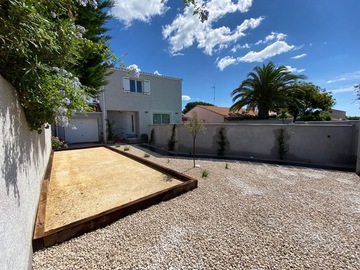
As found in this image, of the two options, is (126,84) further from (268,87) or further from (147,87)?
(268,87)

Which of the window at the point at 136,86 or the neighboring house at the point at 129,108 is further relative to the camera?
the window at the point at 136,86

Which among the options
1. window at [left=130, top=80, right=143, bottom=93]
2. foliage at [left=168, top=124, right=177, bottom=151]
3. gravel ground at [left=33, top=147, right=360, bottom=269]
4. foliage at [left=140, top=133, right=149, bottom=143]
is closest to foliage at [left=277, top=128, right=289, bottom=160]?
gravel ground at [left=33, top=147, right=360, bottom=269]

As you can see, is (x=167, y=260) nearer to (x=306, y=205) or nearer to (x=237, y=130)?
(x=306, y=205)

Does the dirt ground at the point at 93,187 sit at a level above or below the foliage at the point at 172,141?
below

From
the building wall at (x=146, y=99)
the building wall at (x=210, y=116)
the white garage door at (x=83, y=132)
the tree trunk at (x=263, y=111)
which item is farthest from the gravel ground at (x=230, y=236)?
the building wall at (x=210, y=116)

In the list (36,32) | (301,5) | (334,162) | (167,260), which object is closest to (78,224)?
(167,260)

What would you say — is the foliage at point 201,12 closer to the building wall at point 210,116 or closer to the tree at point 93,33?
the tree at point 93,33

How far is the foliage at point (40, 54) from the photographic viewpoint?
1.44 m

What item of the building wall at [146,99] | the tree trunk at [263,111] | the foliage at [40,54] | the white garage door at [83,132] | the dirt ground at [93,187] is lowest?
the dirt ground at [93,187]

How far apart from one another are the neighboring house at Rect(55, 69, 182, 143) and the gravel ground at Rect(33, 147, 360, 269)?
13092mm

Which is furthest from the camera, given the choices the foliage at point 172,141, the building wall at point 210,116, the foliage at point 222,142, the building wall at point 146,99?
the building wall at point 210,116

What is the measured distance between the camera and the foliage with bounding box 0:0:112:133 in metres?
1.44

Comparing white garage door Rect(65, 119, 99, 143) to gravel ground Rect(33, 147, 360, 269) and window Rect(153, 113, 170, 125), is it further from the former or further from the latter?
gravel ground Rect(33, 147, 360, 269)

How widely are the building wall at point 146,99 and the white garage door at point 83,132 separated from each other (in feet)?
6.66
